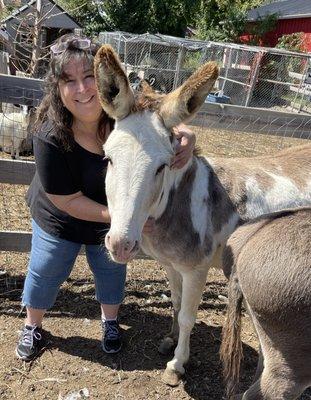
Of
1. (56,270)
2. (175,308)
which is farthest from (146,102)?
(175,308)

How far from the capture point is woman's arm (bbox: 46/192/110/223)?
2.38 metres

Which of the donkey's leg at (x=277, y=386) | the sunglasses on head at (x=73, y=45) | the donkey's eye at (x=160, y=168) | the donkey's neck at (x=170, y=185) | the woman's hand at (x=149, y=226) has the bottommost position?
the donkey's leg at (x=277, y=386)

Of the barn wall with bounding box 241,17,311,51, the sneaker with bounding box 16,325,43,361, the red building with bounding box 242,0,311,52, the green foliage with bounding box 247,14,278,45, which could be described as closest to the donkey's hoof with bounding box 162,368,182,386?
the sneaker with bounding box 16,325,43,361

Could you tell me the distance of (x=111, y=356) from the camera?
2.87 m

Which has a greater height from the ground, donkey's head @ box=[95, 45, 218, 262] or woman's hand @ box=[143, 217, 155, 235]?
donkey's head @ box=[95, 45, 218, 262]

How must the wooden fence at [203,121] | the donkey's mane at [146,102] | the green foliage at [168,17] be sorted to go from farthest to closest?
1. the green foliage at [168,17]
2. the wooden fence at [203,121]
3. the donkey's mane at [146,102]

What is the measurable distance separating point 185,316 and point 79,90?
4.84 feet

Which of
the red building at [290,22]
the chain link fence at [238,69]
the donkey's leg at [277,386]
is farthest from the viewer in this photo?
the red building at [290,22]

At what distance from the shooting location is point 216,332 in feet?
10.5

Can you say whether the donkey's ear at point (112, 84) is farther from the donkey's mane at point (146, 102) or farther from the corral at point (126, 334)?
the corral at point (126, 334)

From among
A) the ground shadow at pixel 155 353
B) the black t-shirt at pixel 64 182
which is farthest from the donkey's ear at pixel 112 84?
the ground shadow at pixel 155 353

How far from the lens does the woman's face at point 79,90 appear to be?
2229 mm

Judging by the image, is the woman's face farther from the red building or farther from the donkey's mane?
the red building

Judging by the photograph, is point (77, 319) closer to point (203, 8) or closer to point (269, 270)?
point (269, 270)
